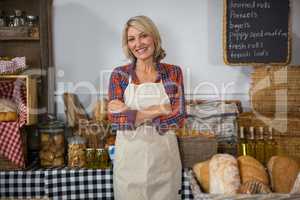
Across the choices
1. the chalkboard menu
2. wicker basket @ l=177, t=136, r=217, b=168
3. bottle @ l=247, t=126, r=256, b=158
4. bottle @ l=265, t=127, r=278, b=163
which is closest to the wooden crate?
wicker basket @ l=177, t=136, r=217, b=168

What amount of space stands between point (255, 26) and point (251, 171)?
3.68 feet

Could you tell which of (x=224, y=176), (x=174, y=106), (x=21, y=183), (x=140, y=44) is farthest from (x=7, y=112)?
(x=224, y=176)

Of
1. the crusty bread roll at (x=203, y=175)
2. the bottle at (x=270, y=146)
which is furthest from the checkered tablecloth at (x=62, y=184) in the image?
the bottle at (x=270, y=146)

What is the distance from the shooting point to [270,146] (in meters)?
2.28

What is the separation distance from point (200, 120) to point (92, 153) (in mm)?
735

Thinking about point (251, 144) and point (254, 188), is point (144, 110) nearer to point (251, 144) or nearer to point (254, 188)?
point (251, 144)

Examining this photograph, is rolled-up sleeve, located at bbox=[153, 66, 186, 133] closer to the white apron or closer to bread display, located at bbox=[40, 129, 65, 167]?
the white apron

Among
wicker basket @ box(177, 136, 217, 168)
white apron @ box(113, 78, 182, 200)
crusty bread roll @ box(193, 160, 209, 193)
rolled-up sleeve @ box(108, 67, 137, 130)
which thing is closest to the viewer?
crusty bread roll @ box(193, 160, 209, 193)

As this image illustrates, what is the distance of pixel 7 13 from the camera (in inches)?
100

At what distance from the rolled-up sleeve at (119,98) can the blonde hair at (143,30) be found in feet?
0.47

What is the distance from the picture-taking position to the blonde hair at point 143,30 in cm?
231

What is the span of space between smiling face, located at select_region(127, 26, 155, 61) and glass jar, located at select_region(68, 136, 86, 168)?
0.67 metres

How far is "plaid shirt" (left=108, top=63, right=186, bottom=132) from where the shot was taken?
2289 mm

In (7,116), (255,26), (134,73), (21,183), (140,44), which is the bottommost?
(21,183)
